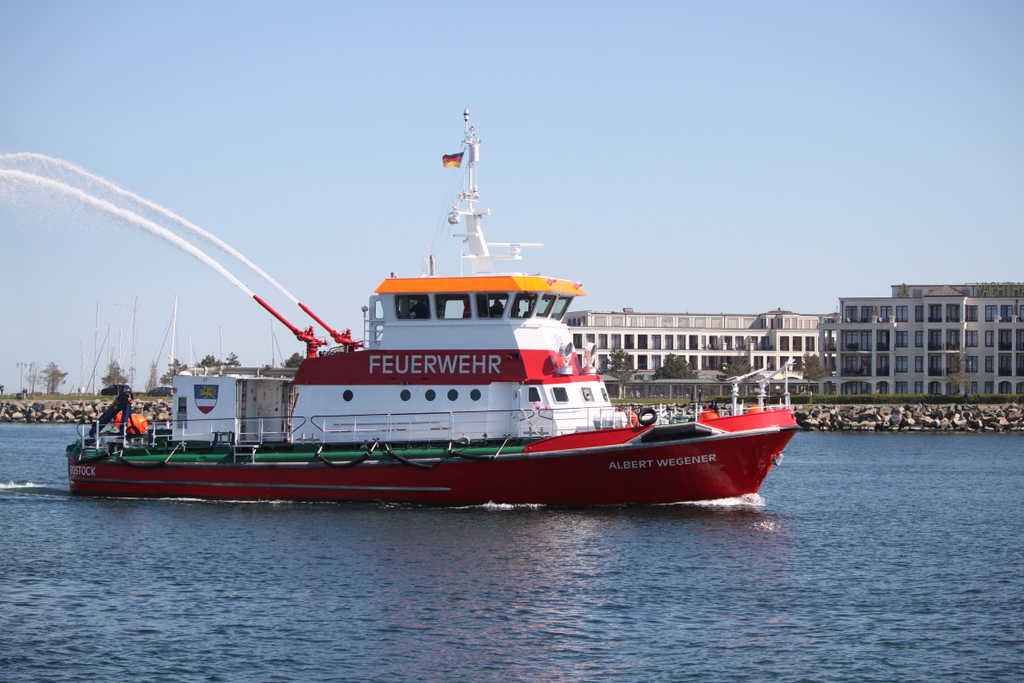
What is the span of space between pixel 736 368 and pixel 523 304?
8051 centimetres

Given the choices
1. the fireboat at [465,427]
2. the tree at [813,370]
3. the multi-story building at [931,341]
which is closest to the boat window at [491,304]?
the fireboat at [465,427]

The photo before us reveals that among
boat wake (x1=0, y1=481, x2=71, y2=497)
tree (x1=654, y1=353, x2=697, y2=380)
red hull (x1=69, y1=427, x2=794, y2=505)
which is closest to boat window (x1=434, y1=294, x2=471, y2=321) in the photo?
red hull (x1=69, y1=427, x2=794, y2=505)

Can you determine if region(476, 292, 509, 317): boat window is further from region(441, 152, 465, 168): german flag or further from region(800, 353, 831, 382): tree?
region(800, 353, 831, 382): tree

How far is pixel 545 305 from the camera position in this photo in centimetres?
2480

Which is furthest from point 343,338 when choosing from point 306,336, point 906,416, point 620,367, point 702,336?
point 702,336

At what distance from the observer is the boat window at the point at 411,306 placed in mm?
24688

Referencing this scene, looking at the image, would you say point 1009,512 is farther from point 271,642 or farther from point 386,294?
point 271,642

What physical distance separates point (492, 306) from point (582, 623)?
33.6 ft

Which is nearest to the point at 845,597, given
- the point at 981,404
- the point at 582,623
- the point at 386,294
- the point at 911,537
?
the point at 582,623

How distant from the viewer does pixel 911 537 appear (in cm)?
2305

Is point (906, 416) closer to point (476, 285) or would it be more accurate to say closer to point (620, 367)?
point (620, 367)

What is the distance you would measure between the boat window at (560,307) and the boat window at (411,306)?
9.80 feet

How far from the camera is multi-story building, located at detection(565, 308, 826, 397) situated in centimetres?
10856

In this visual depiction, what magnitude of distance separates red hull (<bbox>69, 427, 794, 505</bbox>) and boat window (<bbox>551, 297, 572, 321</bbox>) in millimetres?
3936
